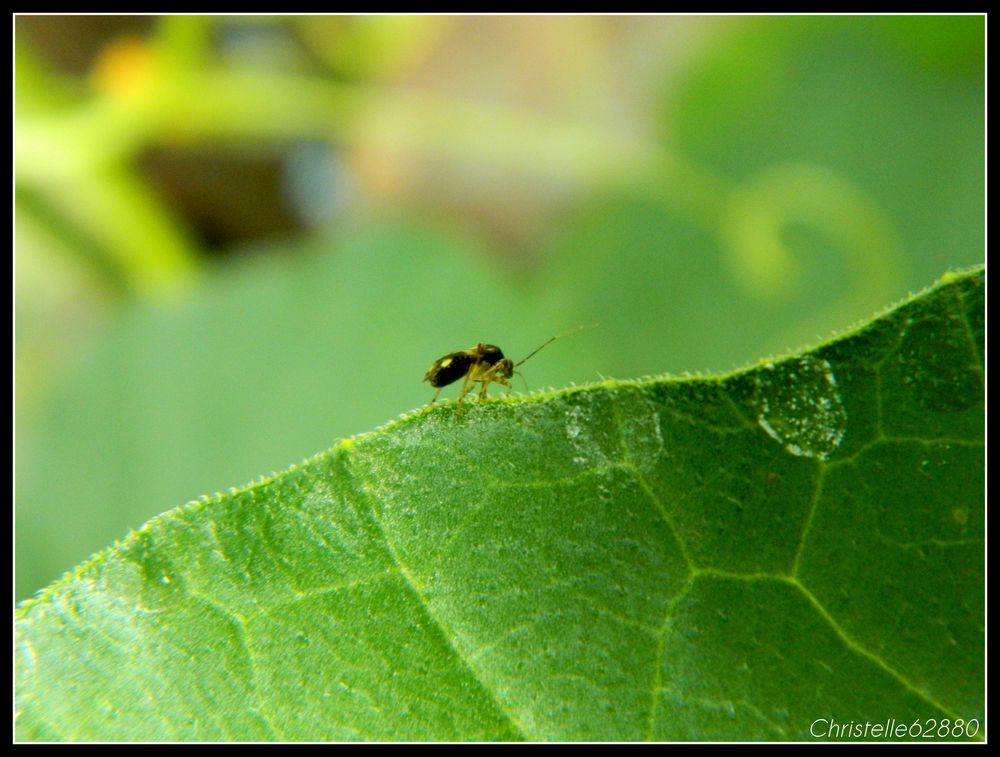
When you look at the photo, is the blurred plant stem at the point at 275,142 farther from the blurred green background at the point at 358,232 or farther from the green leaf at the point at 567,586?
the green leaf at the point at 567,586

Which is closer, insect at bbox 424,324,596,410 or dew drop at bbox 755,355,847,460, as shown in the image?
dew drop at bbox 755,355,847,460

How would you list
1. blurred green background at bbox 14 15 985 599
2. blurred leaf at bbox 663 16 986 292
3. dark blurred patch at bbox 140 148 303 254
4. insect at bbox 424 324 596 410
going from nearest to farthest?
insect at bbox 424 324 596 410 → blurred green background at bbox 14 15 985 599 → blurred leaf at bbox 663 16 986 292 → dark blurred patch at bbox 140 148 303 254

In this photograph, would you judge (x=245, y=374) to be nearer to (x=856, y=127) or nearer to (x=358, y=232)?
(x=358, y=232)

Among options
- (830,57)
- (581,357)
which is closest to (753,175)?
(830,57)

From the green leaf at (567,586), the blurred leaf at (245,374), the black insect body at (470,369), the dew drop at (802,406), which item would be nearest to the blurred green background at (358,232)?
the blurred leaf at (245,374)

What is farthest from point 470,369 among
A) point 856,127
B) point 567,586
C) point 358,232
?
point 856,127

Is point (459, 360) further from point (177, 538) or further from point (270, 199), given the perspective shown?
point (270, 199)

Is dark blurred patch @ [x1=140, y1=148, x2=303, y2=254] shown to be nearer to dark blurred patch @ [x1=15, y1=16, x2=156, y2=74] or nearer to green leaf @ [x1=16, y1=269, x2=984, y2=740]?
dark blurred patch @ [x1=15, y1=16, x2=156, y2=74]

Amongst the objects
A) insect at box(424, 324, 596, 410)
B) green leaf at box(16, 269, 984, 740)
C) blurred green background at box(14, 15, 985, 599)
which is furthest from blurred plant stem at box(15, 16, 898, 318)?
green leaf at box(16, 269, 984, 740)
